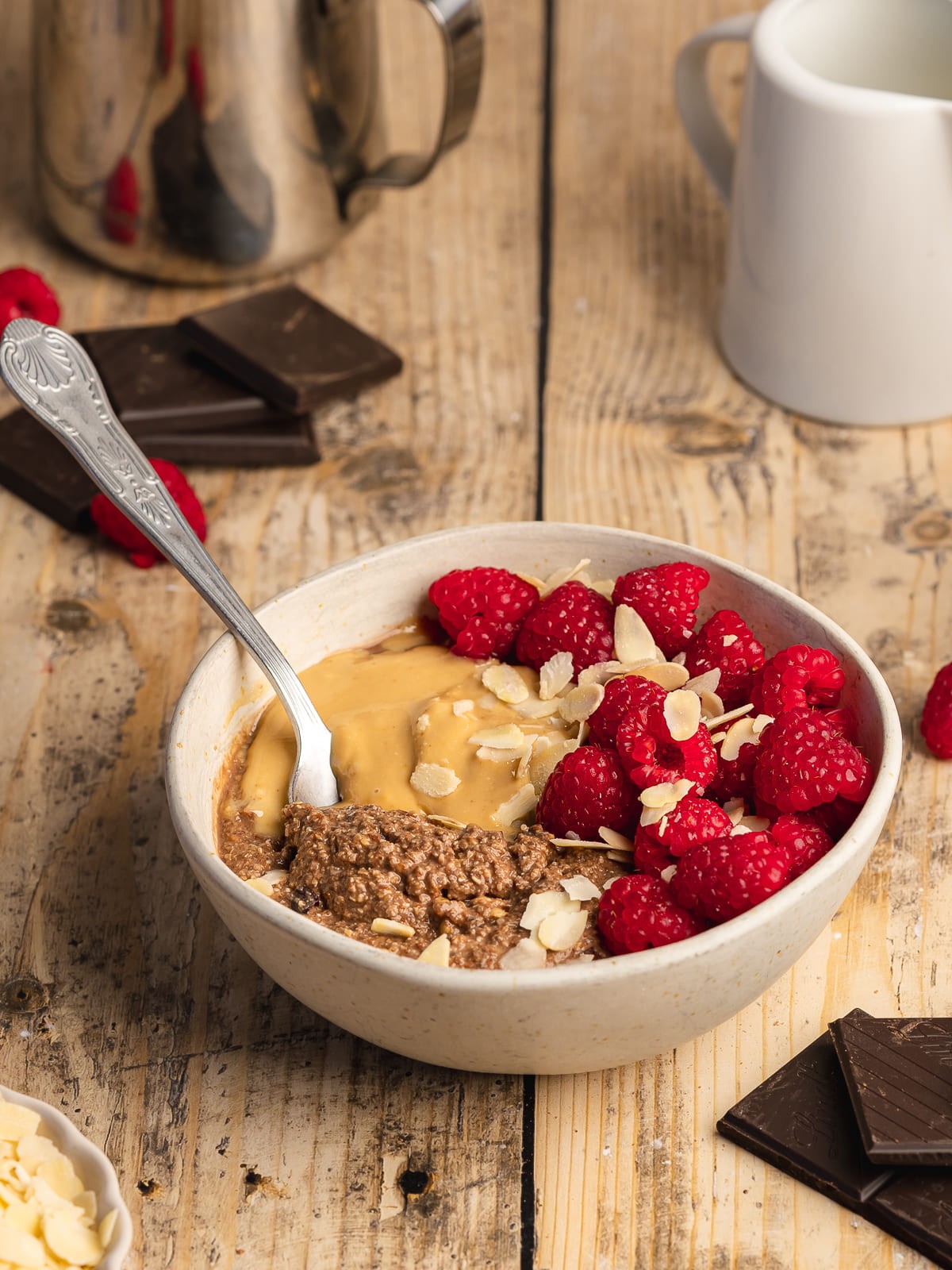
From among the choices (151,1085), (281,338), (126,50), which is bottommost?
(151,1085)

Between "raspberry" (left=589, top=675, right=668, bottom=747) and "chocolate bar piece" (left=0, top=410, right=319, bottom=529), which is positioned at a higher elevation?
"raspberry" (left=589, top=675, right=668, bottom=747)

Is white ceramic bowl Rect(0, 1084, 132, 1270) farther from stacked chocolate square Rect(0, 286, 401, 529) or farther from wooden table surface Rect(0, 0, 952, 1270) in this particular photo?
stacked chocolate square Rect(0, 286, 401, 529)

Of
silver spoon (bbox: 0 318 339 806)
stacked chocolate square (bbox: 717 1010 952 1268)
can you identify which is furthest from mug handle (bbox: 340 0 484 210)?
stacked chocolate square (bbox: 717 1010 952 1268)

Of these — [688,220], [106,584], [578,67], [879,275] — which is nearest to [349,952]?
[106,584]

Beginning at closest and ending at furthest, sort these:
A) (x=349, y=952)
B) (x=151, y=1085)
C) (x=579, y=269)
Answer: (x=349, y=952) → (x=151, y=1085) → (x=579, y=269)

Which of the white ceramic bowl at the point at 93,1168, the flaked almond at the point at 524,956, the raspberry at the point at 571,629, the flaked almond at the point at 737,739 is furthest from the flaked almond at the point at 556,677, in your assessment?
the white ceramic bowl at the point at 93,1168

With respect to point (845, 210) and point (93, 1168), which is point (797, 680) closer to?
point (93, 1168)

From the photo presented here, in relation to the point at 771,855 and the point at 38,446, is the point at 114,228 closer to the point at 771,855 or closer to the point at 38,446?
the point at 38,446
